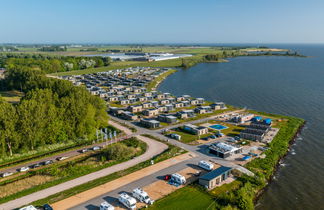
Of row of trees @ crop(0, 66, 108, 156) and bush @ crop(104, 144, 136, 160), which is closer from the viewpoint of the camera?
bush @ crop(104, 144, 136, 160)

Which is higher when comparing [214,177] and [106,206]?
[214,177]

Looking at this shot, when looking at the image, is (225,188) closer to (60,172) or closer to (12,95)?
(60,172)

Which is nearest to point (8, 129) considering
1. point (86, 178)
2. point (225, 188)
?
point (86, 178)

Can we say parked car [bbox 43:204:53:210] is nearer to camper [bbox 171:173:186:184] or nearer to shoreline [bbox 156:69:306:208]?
camper [bbox 171:173:186:184]

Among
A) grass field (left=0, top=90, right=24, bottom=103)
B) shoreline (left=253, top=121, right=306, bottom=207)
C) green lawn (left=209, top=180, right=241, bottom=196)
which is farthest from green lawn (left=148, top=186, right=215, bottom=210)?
grass field (left=0, top=90, right=24, bottom=103)

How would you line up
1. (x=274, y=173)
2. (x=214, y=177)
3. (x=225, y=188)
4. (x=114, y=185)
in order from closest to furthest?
(x=225, y=188), (x=214, y=177), (x=114, y=185), (x=274, y=173)

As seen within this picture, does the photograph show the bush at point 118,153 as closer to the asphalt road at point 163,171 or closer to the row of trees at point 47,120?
the asphalt road at point 163,171
